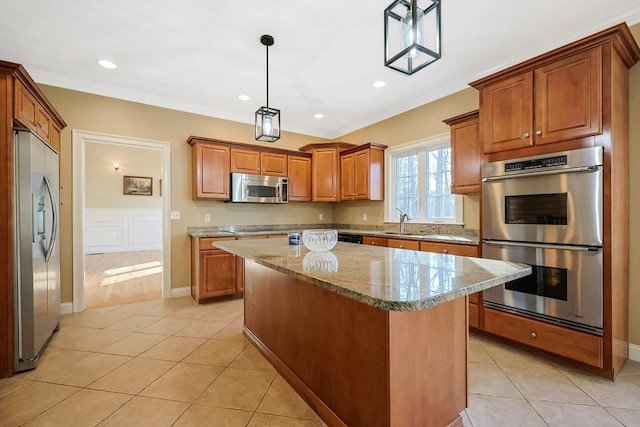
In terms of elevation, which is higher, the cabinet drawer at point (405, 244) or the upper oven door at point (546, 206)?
the upper oven door at point (546, 206)

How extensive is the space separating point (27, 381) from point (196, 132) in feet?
10.5

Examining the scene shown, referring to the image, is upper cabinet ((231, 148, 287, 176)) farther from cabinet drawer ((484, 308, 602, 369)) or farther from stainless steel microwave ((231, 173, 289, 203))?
cabinet drawer ((484, 308, 602, 369))

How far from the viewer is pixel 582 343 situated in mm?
2027

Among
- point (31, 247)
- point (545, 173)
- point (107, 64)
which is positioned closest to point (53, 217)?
point (31, 247)

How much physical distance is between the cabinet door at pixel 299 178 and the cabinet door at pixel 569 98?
3.24m

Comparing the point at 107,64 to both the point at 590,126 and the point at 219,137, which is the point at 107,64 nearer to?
the point at 219,137

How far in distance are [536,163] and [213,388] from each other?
2834 millimetres

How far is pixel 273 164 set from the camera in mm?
4535

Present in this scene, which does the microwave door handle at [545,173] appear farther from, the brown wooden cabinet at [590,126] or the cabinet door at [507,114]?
the cabinet door at [507,114]

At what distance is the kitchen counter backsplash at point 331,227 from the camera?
3.51 m

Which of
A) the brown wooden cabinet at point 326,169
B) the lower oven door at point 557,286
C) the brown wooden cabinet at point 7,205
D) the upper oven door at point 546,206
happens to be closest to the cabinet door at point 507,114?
the upper oven door at point 546,206

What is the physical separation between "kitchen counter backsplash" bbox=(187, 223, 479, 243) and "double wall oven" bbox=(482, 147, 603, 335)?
401 mm

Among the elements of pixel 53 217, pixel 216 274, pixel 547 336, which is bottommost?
pixel 547 336

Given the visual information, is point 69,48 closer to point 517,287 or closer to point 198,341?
point 198,341
